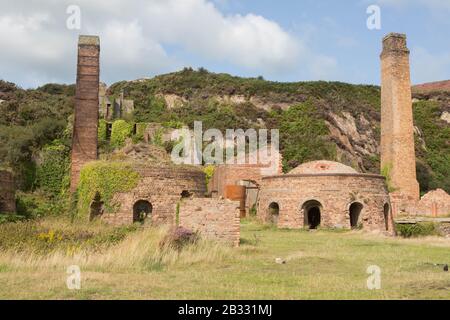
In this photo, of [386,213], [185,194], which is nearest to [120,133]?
[185,194]

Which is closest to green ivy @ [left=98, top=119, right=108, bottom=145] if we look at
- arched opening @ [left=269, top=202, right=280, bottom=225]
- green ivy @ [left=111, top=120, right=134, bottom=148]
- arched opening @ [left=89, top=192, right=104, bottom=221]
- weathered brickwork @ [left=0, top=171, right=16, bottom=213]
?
green ivy @ [left=111, top=120, right=134, bottom=148]

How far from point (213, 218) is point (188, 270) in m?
4.27

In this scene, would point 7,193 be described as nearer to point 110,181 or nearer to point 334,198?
point 110,181

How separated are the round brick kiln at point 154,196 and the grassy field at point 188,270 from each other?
227 inches

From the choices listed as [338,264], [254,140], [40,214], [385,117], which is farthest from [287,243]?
[254,140]

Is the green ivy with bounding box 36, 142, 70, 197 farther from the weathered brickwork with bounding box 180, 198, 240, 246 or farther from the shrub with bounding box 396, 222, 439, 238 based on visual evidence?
the shrub with bounding box 396, 222, 439, 238

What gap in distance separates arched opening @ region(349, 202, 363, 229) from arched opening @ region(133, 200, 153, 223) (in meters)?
9.76

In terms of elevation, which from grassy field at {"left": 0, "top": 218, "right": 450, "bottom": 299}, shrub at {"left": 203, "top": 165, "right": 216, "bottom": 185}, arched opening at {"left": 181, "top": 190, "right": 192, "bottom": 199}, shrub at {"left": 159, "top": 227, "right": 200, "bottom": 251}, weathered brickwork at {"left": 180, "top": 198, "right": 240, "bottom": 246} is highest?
shrub at {"left": 203, "top": 165, "right": 216, "bottom": 185}

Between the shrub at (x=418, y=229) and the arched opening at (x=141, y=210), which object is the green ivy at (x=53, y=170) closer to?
the arched opening at (x=141, y=210)

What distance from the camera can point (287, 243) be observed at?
1628 centimetres

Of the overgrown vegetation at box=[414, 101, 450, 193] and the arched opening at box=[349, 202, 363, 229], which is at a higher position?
the overgrown vegetation at box=[414, 101, 450, 193]

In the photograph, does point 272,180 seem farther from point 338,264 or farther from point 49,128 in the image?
point 338,264

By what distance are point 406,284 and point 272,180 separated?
17.0 m

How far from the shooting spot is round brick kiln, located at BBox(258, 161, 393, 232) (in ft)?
77.0
